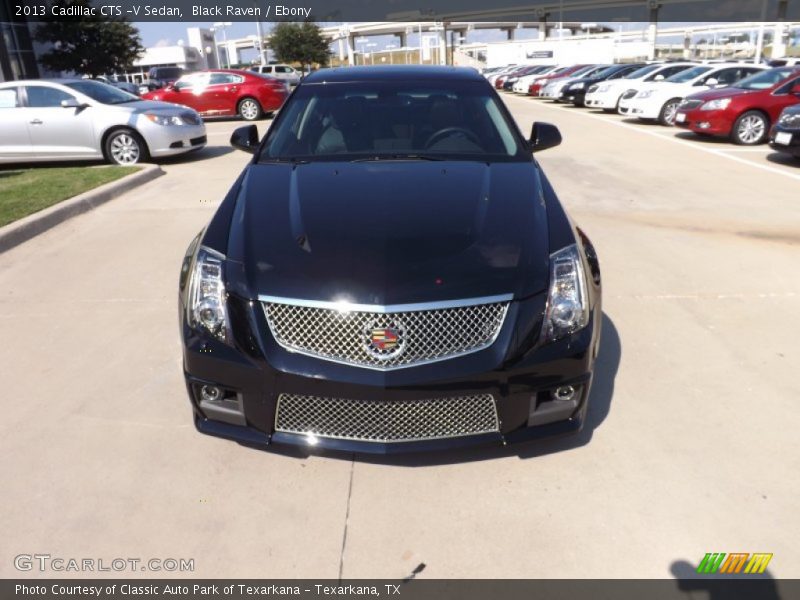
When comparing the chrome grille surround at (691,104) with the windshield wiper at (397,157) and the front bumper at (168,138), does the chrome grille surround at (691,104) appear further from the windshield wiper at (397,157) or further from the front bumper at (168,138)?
the windshield wiper at (397,157)

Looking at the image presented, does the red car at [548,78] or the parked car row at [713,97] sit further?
the red car at [548,78]

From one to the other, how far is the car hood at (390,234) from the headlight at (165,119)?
8.07 metres

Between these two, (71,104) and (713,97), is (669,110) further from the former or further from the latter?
(71,104)

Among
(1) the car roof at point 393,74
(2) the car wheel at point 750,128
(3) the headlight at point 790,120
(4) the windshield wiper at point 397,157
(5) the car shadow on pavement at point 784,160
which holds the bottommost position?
(5) the car shadow on pavement at point 784,160

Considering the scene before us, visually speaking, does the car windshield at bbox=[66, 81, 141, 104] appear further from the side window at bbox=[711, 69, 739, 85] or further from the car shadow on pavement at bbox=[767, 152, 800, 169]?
the side window at bbox=[711, 69, 739, 85]

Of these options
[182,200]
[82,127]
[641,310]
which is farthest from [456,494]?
[82,127]

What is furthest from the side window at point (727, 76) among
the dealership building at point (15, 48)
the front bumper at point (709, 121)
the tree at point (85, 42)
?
the dealership building at point (15, 48)

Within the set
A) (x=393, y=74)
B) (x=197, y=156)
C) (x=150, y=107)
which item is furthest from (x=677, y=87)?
(x=393, y=74)

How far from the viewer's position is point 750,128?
11984mm

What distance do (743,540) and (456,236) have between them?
5.36 feet

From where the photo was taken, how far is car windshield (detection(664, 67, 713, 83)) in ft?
49.8

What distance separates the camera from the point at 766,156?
10.8 meters

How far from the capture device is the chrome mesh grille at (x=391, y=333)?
2406 mm

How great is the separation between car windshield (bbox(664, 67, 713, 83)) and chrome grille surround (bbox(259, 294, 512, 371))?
50.3ft
